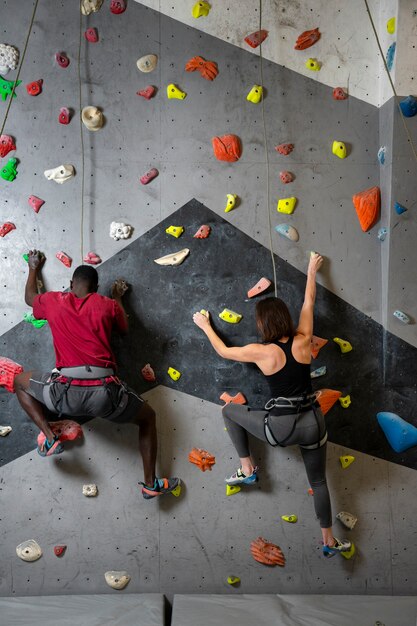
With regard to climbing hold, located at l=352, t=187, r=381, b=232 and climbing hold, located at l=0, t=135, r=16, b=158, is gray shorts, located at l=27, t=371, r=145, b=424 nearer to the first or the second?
climbing hold, located at l=0, t=135, r=16, b=158

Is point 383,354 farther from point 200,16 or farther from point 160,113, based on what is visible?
point 200,16

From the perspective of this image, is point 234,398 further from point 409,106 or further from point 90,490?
point 409,106

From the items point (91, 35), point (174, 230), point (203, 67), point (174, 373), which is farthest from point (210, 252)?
point (91, 35)

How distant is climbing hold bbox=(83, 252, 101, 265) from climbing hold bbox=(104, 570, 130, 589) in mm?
1678

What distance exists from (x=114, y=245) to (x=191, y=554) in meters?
1.74

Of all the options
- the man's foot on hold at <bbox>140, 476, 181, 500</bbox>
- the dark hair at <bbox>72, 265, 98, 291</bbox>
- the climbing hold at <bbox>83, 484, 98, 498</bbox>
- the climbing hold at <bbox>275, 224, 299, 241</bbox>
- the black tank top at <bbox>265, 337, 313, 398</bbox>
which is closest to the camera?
the black tank top at <bbox>265, 337, 313, 398</bbox>

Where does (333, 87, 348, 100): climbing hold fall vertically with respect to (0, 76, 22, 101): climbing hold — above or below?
above

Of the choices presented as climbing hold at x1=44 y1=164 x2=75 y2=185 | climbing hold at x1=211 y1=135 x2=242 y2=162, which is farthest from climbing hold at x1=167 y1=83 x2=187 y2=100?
climbing hold at x1=44 y1=164 x2=75 y2=185

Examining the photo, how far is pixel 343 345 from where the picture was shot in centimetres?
339

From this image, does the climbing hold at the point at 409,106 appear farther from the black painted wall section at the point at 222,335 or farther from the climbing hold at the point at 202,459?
the climbing hold at the point at 202,459

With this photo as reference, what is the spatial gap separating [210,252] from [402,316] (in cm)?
113

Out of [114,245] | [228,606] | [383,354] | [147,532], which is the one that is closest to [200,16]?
[114,245]

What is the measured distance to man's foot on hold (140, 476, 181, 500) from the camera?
3174mm

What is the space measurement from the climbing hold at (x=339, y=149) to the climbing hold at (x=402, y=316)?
93 centimetres
